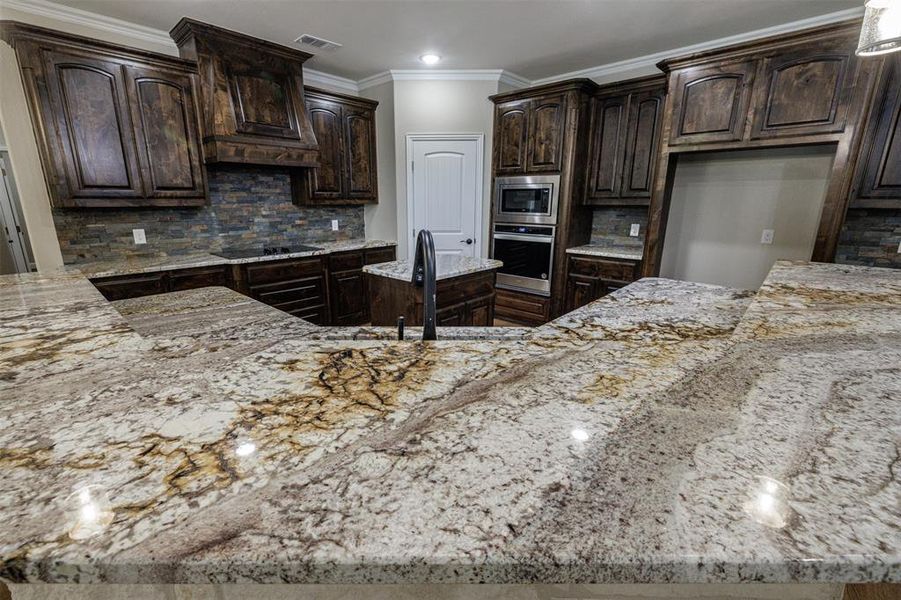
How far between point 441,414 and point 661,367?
1.48ft

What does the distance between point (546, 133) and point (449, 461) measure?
391 centimetres

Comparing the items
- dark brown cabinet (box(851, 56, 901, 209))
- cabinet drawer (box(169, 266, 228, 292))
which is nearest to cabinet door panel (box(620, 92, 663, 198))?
dark brown cabinet (box(851, 56, 901, 209))

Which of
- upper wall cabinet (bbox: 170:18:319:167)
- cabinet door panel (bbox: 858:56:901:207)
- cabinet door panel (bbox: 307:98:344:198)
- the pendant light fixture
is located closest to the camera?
the pendant light fixture

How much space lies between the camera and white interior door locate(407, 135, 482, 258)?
4215mm

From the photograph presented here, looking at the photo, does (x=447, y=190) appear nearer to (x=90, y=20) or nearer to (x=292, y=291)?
(x=292, y=291)

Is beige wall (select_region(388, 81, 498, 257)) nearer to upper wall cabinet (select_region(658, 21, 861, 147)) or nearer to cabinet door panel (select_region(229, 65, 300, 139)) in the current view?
cabinet door panel (select_region(229, 65, 300, 139))

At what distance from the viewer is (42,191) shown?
274 cm

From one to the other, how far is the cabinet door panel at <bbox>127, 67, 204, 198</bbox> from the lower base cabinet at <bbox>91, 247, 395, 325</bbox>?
2.22 ft

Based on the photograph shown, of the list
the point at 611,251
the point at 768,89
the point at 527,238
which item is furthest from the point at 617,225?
the point at 768,89

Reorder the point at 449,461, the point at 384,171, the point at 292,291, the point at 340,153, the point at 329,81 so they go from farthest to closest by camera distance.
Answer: the point at 384,171 → the point at 329,81 → the point at 340,153 → the point at 292,291 → the point at 449,461

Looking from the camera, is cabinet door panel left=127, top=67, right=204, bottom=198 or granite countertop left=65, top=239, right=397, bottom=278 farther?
cabinet door panel left=127, top=67, right=204, bottom=198

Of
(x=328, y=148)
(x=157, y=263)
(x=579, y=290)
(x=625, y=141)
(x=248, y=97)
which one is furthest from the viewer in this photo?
(x=328, y=148)

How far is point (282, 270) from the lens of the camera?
342 centimetres

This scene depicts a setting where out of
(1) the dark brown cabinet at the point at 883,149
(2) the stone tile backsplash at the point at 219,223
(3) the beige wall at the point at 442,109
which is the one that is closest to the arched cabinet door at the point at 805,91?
(1) the dark brown cabinet at the point at 883,149
